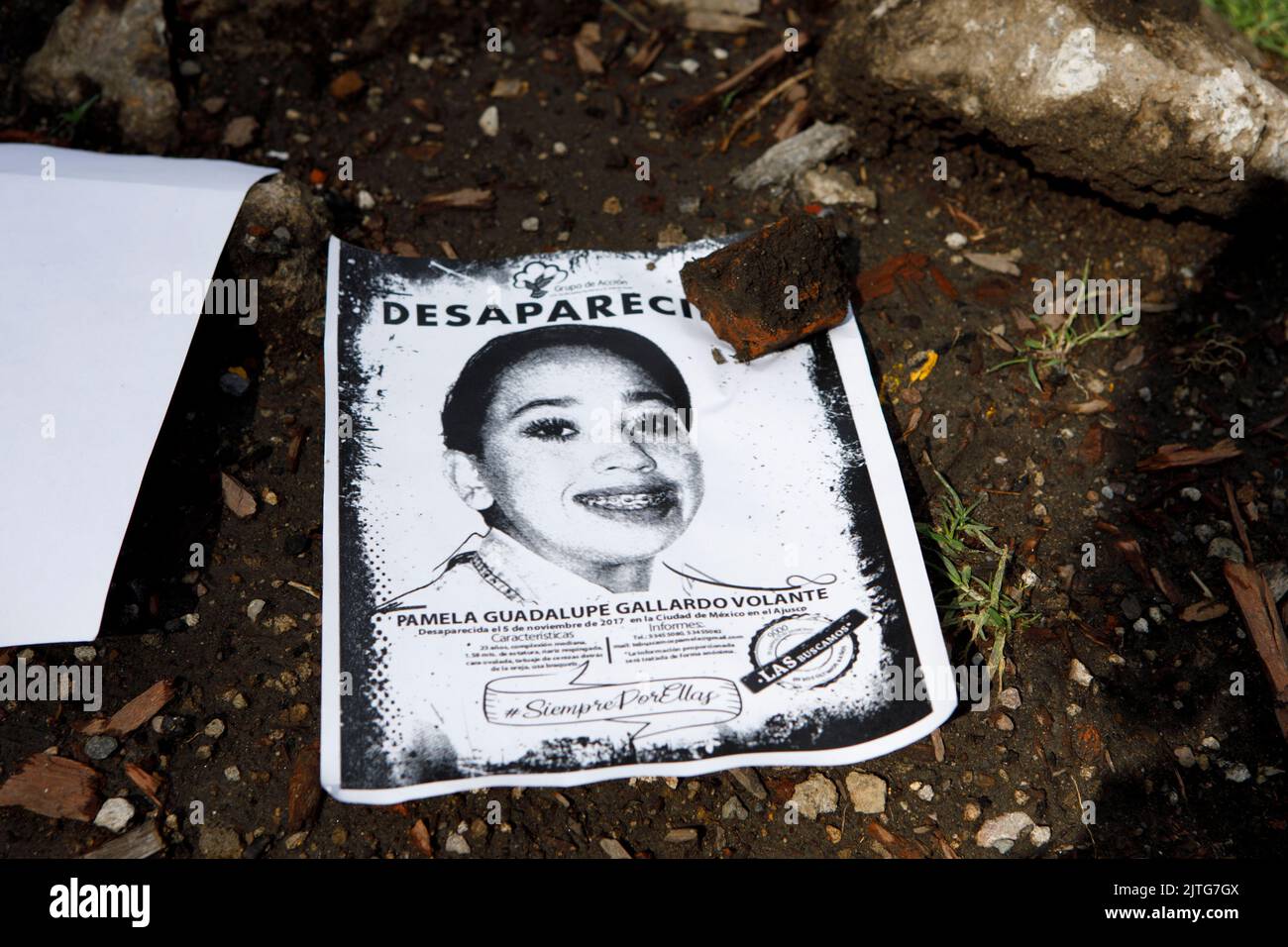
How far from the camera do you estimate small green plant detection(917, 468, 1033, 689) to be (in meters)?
1.45

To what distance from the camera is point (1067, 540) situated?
155cm

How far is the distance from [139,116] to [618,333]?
1072mm

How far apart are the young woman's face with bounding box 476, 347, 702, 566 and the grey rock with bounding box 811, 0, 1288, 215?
2.63ft

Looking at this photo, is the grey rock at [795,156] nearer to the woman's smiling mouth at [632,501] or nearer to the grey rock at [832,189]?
the grey rock at [832,189]

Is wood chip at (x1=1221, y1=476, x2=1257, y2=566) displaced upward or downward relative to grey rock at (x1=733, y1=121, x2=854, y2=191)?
downward

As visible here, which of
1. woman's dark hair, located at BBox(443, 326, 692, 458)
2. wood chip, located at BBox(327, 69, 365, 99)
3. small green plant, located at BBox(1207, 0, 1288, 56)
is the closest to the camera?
woman's dark hair, located at BBox(443, 326, 692, 458)

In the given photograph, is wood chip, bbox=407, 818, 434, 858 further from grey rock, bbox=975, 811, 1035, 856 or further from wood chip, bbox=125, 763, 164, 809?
grey rock, bbox=975, 811, 1035, 856

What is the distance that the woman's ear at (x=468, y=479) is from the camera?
1.53 m

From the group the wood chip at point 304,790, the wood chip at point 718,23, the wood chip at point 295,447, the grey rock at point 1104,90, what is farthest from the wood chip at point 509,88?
the wood chip at point 304,790

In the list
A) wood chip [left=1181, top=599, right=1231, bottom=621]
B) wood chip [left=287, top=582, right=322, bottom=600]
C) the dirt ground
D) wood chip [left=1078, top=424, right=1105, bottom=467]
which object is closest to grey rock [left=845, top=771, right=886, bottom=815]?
the dirt ground

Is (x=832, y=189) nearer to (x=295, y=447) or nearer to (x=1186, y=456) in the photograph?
(x=1186, y=456)

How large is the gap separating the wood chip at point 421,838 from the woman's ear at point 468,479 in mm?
480

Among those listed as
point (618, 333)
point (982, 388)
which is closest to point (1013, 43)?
point (982, 388)
